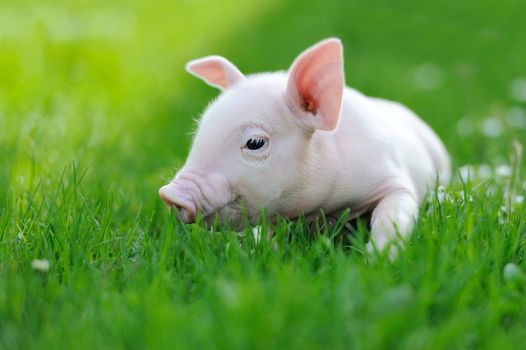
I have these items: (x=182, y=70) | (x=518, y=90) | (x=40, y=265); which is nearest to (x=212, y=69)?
(x=40, y=265)

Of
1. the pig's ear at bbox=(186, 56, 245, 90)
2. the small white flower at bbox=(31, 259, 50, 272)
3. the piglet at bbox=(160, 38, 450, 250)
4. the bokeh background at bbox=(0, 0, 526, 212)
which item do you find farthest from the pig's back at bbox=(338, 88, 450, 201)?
the small white flower at bbox=(31, 259, 50, 272)

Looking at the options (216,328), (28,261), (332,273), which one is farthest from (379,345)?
(28,261)

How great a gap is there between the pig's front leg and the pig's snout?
0.65 metres

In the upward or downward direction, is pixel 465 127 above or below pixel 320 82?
below

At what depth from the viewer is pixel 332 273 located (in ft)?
9.11

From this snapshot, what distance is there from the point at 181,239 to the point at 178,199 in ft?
0.52

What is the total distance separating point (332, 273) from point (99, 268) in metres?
0.82

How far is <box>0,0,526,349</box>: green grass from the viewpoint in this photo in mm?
2258

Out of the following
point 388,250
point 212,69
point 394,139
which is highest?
point 212,69

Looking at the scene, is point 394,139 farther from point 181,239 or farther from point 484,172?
point 181,239

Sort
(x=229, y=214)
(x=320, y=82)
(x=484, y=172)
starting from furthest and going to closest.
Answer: (x=484, y=172), (x=320, y=82), (x=229, y=214)

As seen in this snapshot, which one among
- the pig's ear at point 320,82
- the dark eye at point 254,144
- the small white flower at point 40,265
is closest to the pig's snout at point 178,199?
the dark eye at point 254,144

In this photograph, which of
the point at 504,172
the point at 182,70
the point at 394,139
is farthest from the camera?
the point at 182,70

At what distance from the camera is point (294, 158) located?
326cm
